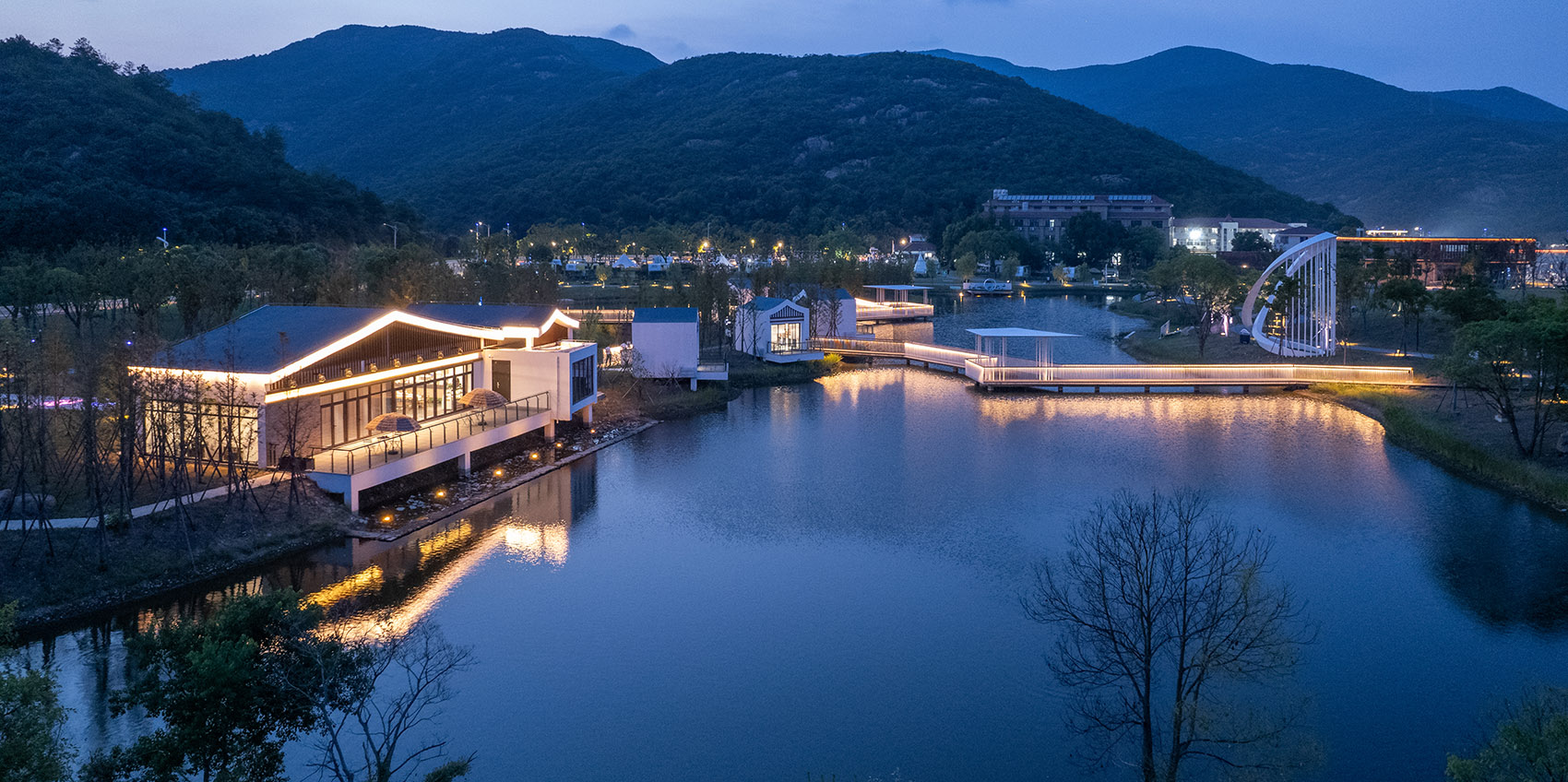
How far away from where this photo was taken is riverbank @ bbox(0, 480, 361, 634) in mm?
14359

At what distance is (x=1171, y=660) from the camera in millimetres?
13055

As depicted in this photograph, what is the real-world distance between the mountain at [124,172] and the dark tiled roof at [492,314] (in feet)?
101

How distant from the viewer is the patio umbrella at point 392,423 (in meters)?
20.9

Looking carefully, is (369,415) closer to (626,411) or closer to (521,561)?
(521,561)

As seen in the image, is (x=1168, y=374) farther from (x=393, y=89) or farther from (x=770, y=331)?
(x=393, y=89)

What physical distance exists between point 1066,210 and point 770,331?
81.8 metres

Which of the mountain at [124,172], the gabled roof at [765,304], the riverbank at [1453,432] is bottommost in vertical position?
the riverbank at [1453,432]

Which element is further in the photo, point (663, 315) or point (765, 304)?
point (765, 304)

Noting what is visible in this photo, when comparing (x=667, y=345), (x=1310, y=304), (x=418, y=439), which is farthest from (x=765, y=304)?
(x=418, y=439)

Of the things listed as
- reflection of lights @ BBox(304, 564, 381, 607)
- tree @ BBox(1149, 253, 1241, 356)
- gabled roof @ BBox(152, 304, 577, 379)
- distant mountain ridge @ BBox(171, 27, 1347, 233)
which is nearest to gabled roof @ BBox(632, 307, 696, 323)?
gabled roof @ BBox(152, 304, 577, 379)

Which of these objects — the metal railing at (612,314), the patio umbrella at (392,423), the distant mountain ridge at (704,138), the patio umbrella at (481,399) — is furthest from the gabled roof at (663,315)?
the distant mountain ridge at (704,138)

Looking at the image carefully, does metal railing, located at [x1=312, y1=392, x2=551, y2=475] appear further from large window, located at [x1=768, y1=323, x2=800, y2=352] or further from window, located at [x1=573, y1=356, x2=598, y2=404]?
large window, located at [x1=768, y1=323, x2=800, y2=352]

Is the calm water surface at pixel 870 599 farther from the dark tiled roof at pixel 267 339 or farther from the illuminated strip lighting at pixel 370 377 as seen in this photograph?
the dark tiled roof at pixel 267 339

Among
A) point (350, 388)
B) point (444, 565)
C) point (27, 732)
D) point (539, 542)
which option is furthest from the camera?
point (350, 388)
